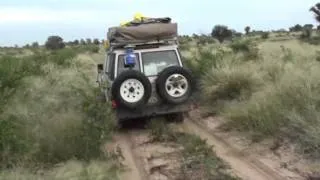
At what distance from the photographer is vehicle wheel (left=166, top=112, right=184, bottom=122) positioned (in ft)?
42.6

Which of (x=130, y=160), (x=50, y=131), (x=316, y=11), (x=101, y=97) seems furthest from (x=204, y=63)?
(x=316, y=11)

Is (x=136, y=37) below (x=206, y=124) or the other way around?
the other way around

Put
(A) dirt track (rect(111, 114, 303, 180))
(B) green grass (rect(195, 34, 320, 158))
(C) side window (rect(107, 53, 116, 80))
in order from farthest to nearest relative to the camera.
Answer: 1. (C) side window (rect(107, 53, 116, 80))
2. (B) green grass (rect(195, 34, 320, 158))
3. (A) dirt track (rect(111, 114, 303, 180))

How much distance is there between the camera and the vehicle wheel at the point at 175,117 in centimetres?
1299

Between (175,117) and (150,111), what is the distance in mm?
939

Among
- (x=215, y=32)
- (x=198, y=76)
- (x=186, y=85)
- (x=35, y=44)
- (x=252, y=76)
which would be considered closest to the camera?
(x=186, y=85)

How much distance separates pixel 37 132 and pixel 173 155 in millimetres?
2258

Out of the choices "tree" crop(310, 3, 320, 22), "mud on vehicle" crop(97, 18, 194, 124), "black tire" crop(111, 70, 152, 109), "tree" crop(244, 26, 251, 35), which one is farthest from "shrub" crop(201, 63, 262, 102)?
"tree" crop(244, 26, 251, 35)

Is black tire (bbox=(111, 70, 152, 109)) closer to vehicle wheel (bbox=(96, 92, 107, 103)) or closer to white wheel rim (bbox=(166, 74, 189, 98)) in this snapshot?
vehicle wheel (bbox=(96, 92, 107, 103))

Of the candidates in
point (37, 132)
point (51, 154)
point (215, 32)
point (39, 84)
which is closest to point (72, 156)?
point (51, 154)

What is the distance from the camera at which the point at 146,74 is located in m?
12.5

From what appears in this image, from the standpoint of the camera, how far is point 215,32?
214ft

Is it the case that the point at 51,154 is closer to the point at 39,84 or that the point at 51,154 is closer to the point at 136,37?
the point at 136,37

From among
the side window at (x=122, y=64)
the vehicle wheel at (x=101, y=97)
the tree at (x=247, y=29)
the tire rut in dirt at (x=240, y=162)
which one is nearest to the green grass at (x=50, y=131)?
the vehicle wheel at (x=101, y=97)
